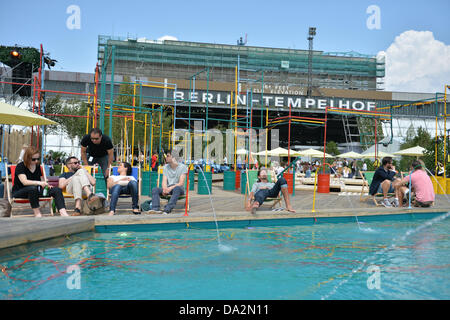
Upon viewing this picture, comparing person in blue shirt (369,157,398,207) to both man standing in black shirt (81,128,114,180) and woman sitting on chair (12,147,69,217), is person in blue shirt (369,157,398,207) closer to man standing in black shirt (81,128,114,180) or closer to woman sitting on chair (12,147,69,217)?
man standing in black shirt (81,128,114,180)

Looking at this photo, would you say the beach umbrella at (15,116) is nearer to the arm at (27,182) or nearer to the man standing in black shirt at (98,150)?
the man standing in black shirt at (98,150)

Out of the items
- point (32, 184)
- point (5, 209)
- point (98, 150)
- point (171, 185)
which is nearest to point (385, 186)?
point (171, 185)

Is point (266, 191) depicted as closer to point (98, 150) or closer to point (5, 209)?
point (98, 150)

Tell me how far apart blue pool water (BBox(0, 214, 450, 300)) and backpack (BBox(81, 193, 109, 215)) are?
2.05ft

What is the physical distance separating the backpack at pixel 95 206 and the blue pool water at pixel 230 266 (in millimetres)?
624

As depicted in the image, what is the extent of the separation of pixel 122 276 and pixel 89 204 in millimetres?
2738

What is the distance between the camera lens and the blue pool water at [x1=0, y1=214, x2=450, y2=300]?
3.46 meters

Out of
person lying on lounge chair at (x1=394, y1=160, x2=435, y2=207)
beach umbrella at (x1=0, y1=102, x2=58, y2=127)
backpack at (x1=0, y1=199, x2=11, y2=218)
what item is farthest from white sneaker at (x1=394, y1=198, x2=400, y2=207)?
backpack at (x1=0, y1=199, x2=11, y2=218)

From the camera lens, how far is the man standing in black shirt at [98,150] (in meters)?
6.83

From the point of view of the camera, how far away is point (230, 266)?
14.0 ft

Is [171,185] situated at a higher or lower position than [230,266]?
higher

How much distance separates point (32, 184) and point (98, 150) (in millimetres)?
1438
